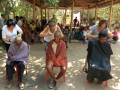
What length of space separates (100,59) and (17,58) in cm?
198

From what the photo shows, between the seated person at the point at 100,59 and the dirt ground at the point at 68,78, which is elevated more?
the seated person at the point at 100,59

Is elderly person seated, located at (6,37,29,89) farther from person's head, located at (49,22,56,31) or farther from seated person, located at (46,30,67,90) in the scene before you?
person's head, located at (49,22,56,31)

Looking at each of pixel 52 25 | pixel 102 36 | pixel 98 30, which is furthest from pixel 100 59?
pixel 52 25

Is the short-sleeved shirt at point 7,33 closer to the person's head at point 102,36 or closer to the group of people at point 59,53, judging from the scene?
the group of people at point 59,53

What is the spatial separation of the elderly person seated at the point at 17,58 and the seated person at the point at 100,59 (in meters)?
1.56

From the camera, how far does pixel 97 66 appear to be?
334 centimetres

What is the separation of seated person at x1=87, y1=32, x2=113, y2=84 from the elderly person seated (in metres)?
1.56

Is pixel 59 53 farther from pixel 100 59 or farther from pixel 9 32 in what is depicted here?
pixel 9 32

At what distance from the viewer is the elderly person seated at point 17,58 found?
3324 millimetres

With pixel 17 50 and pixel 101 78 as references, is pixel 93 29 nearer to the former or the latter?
pixel 101 78

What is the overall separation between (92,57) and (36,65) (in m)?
2.00

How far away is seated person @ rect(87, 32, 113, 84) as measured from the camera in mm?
3262

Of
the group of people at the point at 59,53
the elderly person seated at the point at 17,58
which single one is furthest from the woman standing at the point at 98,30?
the elderly person seated at the point at 17,58

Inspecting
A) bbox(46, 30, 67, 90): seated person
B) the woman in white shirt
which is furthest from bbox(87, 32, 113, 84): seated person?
the woman in white shirt
